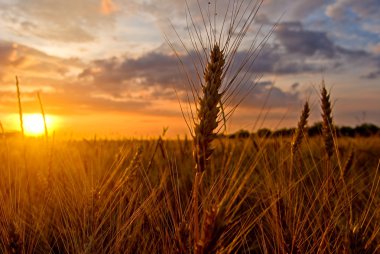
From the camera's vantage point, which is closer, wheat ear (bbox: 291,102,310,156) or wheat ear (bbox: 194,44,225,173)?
wheat ear (bbox: 194,44,225,173)

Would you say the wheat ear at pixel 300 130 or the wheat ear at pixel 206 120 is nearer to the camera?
the wheat ear at pixel 206 120

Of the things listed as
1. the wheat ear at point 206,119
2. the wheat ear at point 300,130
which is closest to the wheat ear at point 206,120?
the wheat ear at point 206,119

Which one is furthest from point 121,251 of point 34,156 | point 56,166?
point 34,156

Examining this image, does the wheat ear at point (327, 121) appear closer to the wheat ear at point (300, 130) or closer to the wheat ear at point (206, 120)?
the wheat ear at point (300, 130)

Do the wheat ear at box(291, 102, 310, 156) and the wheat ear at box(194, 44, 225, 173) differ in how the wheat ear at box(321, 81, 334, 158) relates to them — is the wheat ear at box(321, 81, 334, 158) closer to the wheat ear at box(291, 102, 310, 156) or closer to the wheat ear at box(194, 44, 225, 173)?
the wheat ear at box(291, 102, 310, 156)

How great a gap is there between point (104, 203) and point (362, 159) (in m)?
4.36

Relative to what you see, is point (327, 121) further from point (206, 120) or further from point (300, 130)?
point (206, 120)

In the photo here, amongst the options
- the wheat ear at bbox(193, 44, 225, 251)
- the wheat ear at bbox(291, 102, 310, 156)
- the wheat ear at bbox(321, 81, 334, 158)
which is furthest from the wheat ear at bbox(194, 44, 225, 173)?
the wheat ear at bbox(321, 81, 334, 158)

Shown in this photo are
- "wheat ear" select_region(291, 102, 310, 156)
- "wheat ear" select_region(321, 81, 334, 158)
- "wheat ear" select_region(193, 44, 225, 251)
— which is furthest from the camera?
"wheat ear" select_region(321, 81, 334, 158)

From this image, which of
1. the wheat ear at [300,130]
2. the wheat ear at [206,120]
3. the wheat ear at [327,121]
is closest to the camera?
the wheat ear at [206,120]

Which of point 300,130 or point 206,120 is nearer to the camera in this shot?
point 206,120

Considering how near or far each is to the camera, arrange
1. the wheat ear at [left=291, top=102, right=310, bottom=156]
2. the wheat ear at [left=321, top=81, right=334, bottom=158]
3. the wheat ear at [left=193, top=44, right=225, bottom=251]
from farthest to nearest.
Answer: the wheat ear at [left=321, top=81, right=334, bottom=158] < the wheat ear at [left=291, top=102, right=310, bottom=156] < the wheat ear at [left=193, top=44, right=225, bottom=251]

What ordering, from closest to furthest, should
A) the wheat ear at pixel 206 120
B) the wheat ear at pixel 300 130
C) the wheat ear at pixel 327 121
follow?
the wheat ear at pixel 206 120 → the wheat ear at pixel 300 130 → the wheat ear at pixel 327 121

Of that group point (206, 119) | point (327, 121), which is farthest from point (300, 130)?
point (206, 119)
